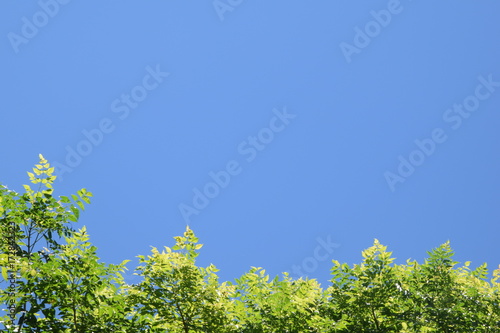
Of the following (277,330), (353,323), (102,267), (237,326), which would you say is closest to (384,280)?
(353,323)

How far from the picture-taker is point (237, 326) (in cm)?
1331

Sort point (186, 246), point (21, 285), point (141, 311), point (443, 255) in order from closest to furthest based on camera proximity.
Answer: point (21, 285), point (141, 311), point (186, 246), point (443, 255)

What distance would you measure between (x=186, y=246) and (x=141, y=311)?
201cm

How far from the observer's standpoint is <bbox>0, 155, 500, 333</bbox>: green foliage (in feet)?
34.4

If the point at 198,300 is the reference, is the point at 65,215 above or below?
above

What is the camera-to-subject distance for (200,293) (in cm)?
1318

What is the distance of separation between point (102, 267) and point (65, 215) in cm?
137

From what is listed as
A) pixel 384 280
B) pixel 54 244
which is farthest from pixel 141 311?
pixel 384 280

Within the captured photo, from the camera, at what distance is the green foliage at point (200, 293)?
1048cm

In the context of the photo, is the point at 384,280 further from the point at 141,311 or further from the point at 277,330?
the point at 141,311

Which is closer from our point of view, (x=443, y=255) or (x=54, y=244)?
(x=54, y=244)

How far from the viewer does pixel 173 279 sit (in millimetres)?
13211

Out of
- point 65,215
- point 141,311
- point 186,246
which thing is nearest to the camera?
point 65,215

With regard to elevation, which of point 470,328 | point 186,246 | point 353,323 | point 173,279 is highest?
point 186,246
